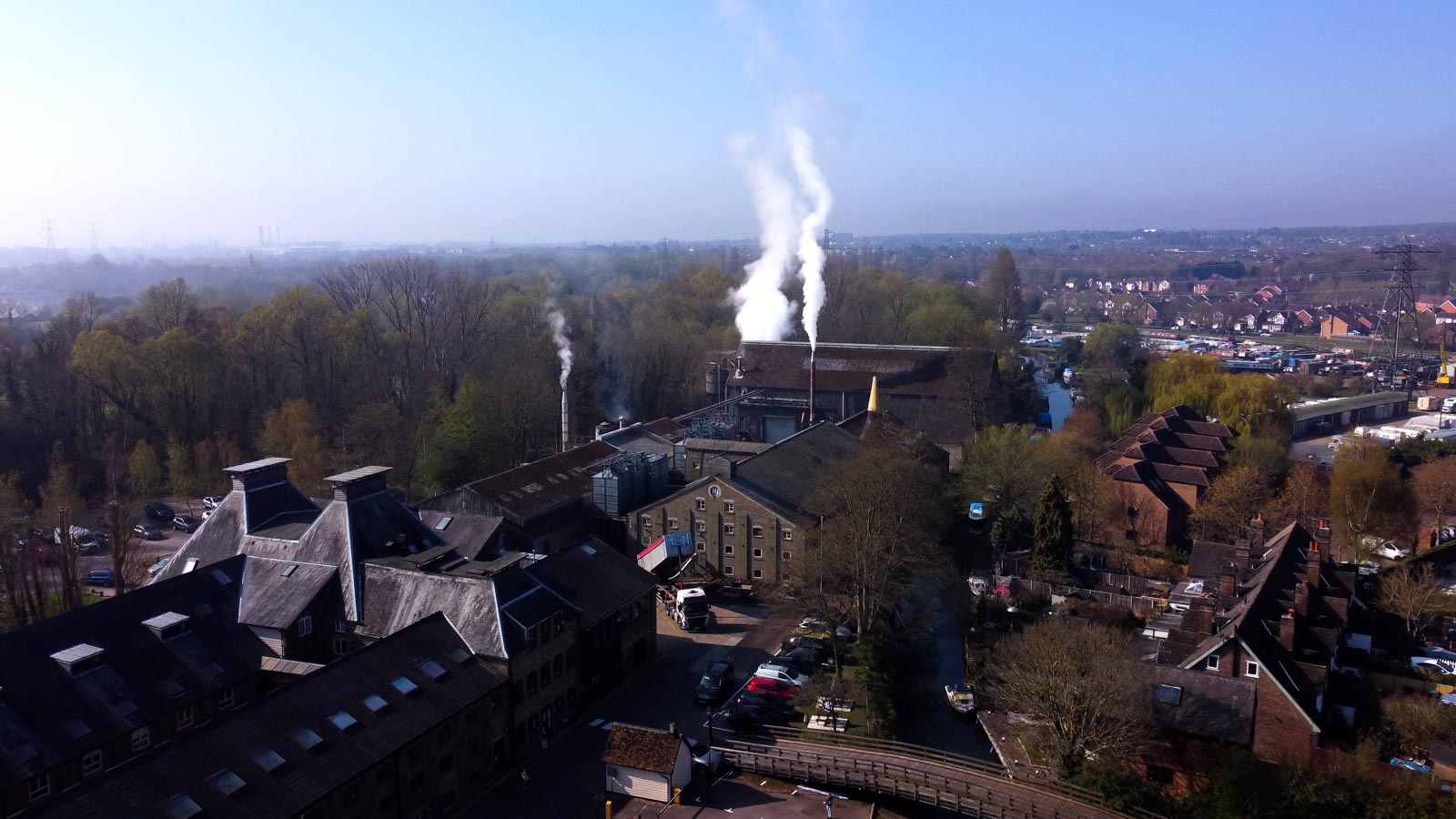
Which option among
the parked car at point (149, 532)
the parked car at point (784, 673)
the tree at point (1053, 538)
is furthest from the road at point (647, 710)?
the parked car at point (149, 532)

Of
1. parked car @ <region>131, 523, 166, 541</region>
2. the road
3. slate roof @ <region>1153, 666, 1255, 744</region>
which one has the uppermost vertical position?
slate roof @ <region>1153, 666, 1255, 744</region>

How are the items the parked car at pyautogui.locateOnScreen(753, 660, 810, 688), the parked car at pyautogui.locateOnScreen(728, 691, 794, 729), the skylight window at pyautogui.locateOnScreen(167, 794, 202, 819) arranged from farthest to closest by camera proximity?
1. the parked car at pyautogui.locateOnScreen(753, 660, 810, 688)
2. the parked car at pyautogui.locateOnScreen(728, 691, 794, 729)
3. the skylight window at pyautogui.locateOnScreen(167, 794, 202, 819)

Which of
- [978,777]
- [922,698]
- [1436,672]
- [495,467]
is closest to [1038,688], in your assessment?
[978,777]

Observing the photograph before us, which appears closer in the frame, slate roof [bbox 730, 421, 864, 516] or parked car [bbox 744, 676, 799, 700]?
parked car [bbox 744, 676, 799, 700]

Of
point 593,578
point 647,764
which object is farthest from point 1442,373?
point 647,764

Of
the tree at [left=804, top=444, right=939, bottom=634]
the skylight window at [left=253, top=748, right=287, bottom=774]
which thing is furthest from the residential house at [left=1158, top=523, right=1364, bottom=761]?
the skylight window at [left=253, top=748, right=287, bottom=774]

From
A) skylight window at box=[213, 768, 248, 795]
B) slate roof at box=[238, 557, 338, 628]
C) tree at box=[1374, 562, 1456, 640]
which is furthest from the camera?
tree at box=[1374, 562, 1456, 640]

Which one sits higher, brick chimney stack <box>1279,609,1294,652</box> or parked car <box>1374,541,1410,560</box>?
brick chimney stack <box>1279,609,1294,652</box>

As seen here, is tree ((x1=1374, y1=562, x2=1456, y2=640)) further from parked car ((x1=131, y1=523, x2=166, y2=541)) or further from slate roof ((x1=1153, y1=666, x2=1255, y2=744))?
parked car ((x1=131, y1=523, x2=166, y2=541))
